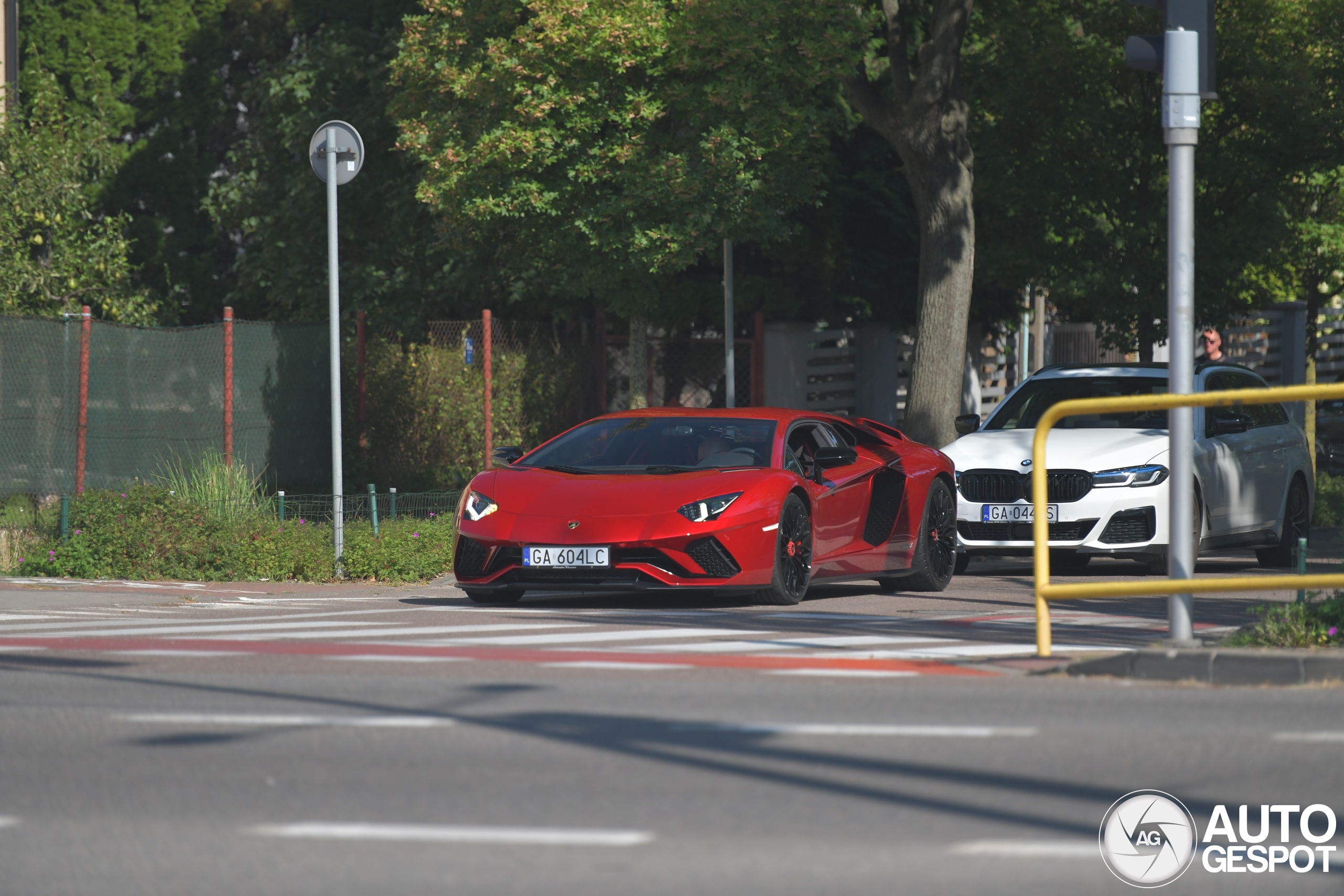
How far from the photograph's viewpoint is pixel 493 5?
22047 millimetres

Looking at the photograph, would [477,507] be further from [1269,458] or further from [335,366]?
[1269,458]

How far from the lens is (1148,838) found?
5242 mm

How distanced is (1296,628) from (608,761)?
3.74 m

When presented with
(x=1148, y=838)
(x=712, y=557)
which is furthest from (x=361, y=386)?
(x=1148, y=838)

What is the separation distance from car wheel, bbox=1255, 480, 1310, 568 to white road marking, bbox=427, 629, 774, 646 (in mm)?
7559

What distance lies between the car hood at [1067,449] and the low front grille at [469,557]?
438cm

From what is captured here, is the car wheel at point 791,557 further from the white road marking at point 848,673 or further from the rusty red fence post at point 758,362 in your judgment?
the rusty red fence post at point 758,362

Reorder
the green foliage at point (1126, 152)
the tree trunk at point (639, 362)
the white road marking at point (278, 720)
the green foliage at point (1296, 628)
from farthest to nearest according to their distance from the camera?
the green foliage at point (1126, 152) → the tree trunk at point (639, 362) → the green foliage at point (1296, 628) → the white road marking at point (278, 720)

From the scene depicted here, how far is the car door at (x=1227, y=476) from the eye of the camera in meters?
14.8

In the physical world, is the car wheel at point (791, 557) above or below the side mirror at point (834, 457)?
below

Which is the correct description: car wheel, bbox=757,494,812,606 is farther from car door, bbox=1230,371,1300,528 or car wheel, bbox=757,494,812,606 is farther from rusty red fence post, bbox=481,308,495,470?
rusty red fence post, bbox=481,308,495,470

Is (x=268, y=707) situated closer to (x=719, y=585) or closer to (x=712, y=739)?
(x=712, y=739)

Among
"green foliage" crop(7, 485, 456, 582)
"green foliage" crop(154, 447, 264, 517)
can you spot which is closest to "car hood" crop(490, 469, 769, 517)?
"green foliage" crop(7, 485, 456, 582)

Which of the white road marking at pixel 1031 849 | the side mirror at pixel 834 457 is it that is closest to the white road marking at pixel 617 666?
the white road marking at pixel 1031 849
